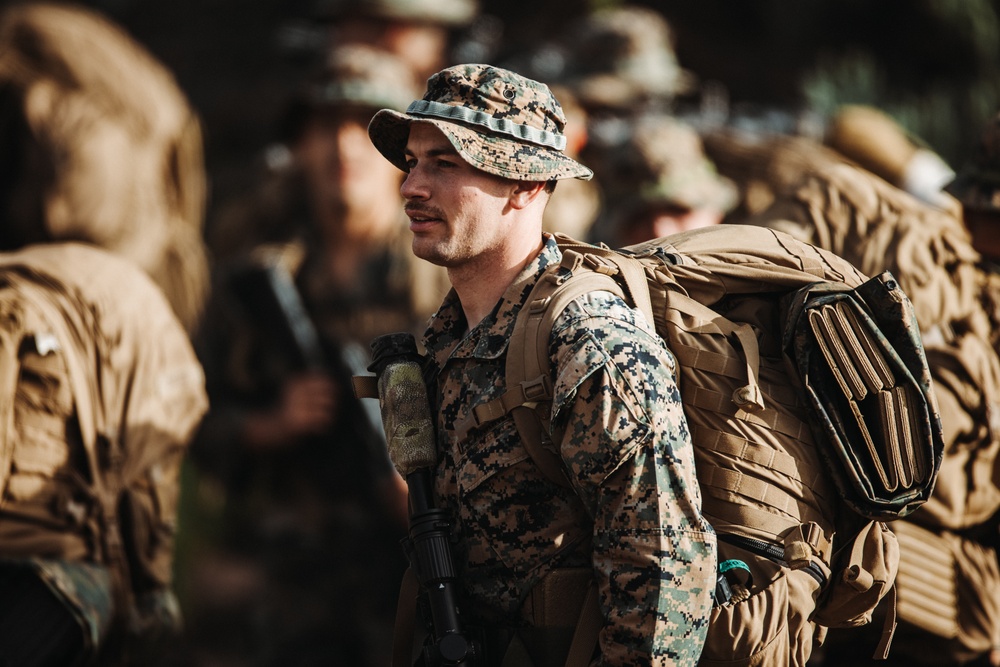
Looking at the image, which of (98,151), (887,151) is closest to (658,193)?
(887,151)

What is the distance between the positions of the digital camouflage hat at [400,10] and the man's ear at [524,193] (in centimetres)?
598

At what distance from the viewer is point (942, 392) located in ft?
14.0

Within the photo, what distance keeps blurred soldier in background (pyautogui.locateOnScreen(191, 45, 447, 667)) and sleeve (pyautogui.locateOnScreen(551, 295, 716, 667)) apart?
10.9 feet

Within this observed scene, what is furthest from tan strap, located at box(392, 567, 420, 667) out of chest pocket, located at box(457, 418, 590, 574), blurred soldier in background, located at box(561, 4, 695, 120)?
blurred soldier in background, located at box(561, 4, 695, 120)

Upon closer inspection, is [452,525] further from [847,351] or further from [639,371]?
[847,351]

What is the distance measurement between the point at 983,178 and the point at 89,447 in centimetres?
327

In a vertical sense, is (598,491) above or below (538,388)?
below

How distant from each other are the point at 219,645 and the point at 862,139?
533 cm

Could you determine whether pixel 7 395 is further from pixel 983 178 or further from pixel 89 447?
pixel 983 178

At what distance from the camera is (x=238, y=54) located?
12344mm

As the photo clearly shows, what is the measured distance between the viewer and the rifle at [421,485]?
3.19 metres

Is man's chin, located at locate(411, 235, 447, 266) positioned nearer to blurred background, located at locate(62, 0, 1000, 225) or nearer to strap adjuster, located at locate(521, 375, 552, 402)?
strap adjuster, located at locate(521, 375, 552, 402)

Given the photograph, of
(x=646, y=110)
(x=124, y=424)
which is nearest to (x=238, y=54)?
(x=646, y=110)

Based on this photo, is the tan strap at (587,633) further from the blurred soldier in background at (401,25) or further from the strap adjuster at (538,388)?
the blurred soldier in background at (401,25)
